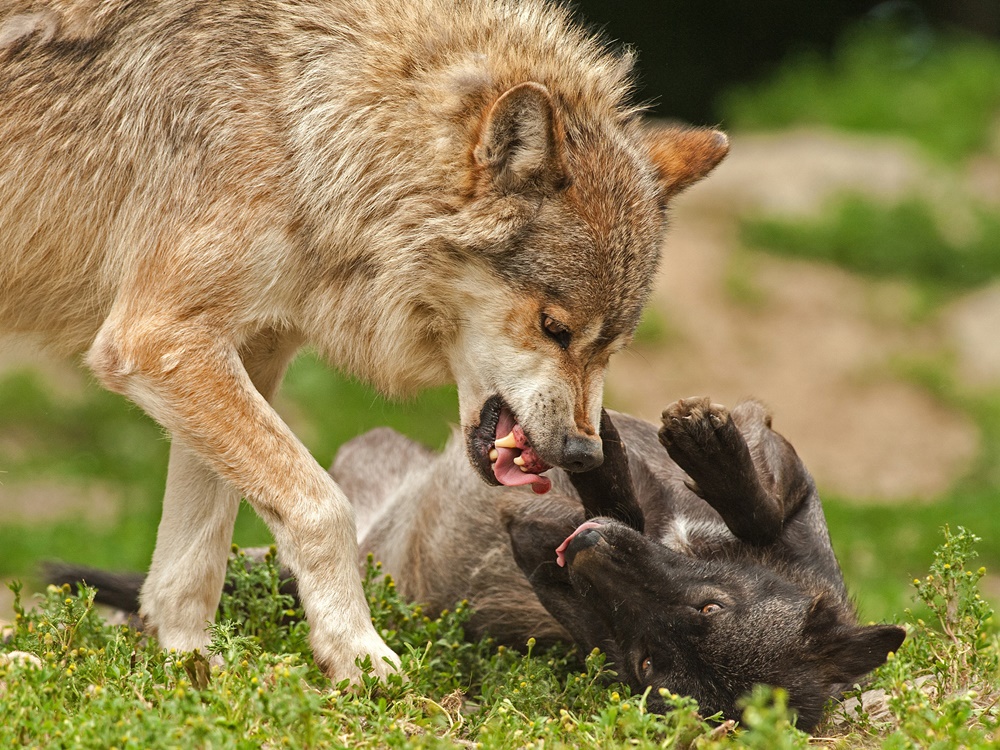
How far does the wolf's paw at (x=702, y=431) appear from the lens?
16.1 feet

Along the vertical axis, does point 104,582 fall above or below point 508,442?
below

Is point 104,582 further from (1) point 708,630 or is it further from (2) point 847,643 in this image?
(2) point 847,643

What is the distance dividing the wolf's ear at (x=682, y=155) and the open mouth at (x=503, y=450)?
108cm

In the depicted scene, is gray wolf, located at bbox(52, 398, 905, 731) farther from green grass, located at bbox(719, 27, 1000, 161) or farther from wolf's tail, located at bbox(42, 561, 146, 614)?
green grass, located at bbox(719, 27, 1000, 161)

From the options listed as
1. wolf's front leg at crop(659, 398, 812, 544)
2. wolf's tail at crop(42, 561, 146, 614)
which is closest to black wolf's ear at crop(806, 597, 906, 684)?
wolf's front leg at crop(659, 398, 812, 544)

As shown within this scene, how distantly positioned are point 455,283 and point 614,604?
1290 mm

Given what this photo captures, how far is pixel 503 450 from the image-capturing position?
186 inches

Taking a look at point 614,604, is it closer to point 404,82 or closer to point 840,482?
point 404,82

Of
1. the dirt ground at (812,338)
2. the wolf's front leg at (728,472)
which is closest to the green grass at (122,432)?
the dirt ground at (812,338)

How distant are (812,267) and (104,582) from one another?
29.9 feet

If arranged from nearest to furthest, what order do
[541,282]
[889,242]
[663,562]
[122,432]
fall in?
[541,282] → [663,562] → [122,432] → [889,242]

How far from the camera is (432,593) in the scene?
19.5ft

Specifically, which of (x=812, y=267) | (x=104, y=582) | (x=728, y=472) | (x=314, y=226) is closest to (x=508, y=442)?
(x=728, y=472)

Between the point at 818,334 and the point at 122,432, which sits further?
the point at 818,334
